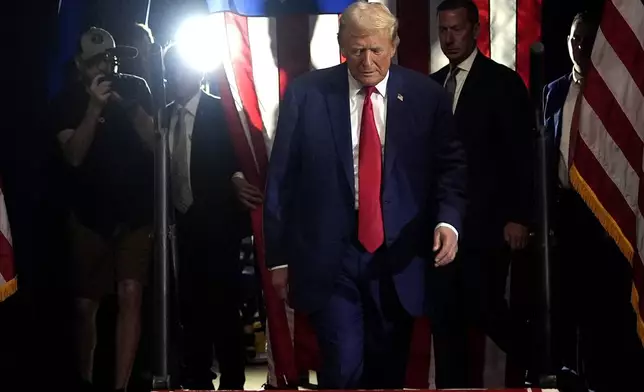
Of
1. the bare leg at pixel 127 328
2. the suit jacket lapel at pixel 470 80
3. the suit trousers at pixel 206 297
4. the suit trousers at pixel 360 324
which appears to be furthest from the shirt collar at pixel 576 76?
the bare leg at pixel 127 328

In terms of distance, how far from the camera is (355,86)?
3.05 metres

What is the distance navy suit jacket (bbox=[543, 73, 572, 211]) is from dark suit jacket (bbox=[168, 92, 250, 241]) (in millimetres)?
1097

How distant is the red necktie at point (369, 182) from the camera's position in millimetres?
2984

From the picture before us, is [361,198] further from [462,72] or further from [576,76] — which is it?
[576,76]

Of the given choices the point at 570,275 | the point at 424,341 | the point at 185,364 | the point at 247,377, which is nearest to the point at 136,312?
the point at 185,364

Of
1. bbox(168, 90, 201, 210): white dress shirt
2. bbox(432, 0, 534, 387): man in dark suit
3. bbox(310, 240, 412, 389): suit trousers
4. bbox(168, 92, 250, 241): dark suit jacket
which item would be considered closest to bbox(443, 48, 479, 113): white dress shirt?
bbox(432, 0, 534, 387): man in dark suit

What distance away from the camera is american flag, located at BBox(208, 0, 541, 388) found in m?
3.42

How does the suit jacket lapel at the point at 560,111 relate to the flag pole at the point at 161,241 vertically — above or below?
above

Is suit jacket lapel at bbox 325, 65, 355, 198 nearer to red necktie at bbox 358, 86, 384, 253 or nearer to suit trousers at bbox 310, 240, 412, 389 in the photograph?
red necktie at bbox 358, 86, 384, 253

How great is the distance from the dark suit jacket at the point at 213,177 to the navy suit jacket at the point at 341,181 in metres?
0.54

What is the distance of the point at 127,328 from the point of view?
3619mm

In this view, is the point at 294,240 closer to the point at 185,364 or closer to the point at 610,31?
the point at 185,364

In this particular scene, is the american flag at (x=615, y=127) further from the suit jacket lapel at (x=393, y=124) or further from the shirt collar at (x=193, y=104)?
the shirt collar at (x=193, y=104)

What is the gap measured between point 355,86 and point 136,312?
1.24 meters
